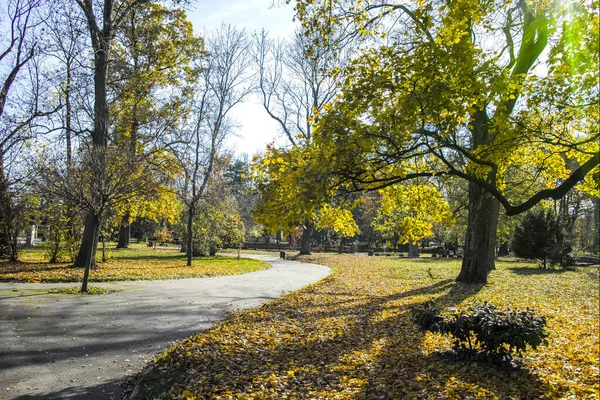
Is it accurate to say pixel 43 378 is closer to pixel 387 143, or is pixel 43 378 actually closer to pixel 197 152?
pixel 387 143

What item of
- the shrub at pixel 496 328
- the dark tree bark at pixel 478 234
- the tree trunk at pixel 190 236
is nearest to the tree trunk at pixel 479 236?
the dark tree bark at pixel 478 234

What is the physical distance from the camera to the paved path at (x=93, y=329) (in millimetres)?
4758

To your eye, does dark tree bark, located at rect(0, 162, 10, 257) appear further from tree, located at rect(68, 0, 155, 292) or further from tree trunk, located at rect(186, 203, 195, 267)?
tree trunk, located at rect(186, 203, 195, 267)

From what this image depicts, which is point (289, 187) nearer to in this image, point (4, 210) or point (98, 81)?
point (98, 81)

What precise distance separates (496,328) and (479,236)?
9116 mm

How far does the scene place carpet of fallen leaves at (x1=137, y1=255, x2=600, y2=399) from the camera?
4492 mm

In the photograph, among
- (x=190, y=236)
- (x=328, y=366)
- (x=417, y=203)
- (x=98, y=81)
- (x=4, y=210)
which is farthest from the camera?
(x=190, y=236)

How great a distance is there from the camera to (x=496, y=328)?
4922 mm

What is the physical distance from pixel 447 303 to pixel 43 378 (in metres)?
8.39

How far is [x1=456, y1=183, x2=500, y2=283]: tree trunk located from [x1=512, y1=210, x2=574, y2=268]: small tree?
31.0ft

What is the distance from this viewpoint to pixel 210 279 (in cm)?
1479

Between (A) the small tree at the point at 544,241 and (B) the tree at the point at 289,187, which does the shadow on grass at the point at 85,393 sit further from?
(A) the small tree at the point at 544,241

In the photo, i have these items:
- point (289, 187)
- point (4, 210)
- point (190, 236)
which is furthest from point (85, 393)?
point (190, 236)

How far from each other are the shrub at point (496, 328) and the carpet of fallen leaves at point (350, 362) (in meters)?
0.30
